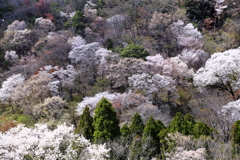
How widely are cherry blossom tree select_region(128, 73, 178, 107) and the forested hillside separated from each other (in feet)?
0.34

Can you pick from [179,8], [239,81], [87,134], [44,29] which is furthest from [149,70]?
[44,29]

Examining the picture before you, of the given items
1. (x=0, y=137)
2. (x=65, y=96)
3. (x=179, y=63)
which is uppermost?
(x=0, y=137)

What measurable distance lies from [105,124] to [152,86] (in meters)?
8.69

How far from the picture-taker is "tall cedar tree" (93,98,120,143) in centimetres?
1280

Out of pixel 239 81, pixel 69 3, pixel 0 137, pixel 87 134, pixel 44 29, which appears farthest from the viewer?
pixel 69 3

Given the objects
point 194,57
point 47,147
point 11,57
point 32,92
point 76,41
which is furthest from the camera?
point 76,41

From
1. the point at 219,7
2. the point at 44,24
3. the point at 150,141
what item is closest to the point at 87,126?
the point at 150,141

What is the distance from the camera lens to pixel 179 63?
80.9 ft

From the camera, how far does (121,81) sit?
22609 millimetres

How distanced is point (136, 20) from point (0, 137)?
3023 cm

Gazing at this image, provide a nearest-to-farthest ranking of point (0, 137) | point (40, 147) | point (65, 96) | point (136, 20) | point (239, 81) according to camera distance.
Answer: point (40, 147) → point (0, 137) → point (239, 81) → point (65, 96) → point (136, 20)

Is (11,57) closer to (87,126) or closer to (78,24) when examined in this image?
(78,24)

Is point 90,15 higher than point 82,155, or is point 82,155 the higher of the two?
point 82,155

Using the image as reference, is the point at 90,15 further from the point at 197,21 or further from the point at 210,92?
the point at 210,92
